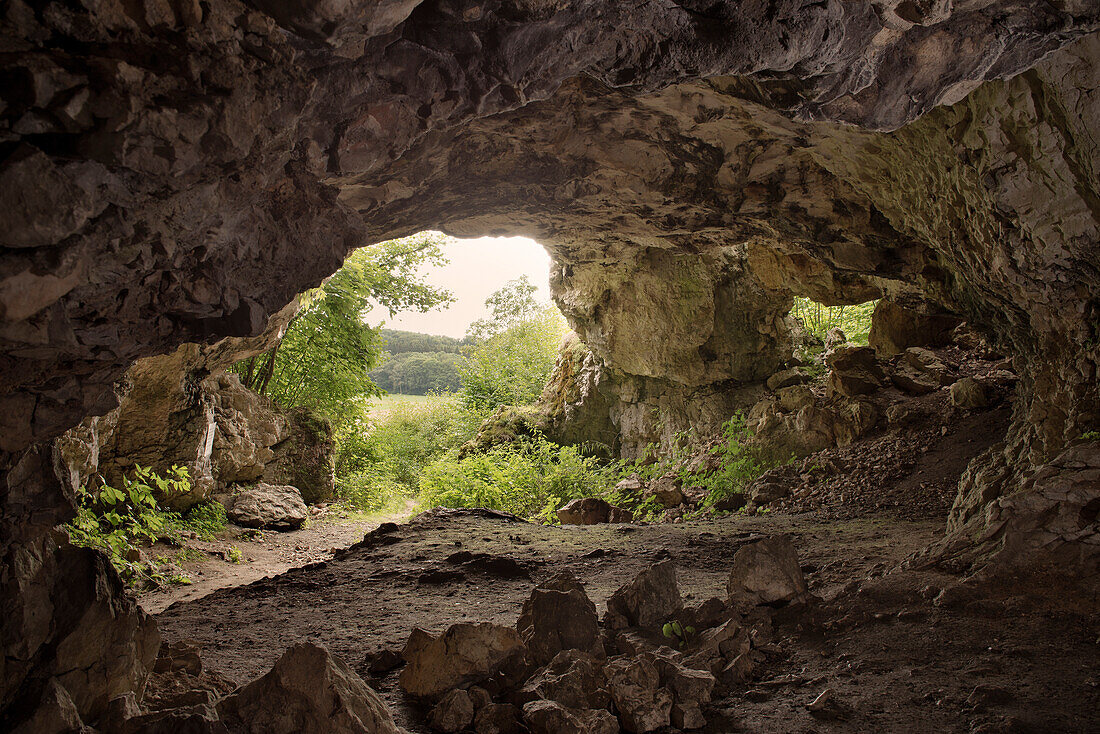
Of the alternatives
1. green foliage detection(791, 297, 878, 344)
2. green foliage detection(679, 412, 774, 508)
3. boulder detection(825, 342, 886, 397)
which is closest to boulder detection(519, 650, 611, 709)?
green foliage detection(679, 412, 774, 508)

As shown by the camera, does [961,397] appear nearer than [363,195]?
No

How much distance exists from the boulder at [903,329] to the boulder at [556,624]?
25.1 ft

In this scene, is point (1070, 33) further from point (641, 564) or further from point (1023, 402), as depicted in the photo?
point (641, 564)

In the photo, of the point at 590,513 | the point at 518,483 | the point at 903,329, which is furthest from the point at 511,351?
the point at 903,329

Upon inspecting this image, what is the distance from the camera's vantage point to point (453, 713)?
7.88 ft

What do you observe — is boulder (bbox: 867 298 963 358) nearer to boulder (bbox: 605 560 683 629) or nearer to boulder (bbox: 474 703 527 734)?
boulder (bbox: 605 560 683 629)

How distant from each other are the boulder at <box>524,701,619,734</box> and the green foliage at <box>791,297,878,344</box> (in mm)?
10157

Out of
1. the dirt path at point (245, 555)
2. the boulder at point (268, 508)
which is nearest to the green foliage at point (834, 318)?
the dirt path at point (245, 555)

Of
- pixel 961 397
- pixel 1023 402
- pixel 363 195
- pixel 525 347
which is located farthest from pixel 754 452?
pixel 525 347

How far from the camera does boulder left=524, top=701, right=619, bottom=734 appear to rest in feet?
7.10

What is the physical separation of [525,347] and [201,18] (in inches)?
602

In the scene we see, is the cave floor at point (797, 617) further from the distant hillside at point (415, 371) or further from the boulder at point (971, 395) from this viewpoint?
the distant hillside at point (415, 371)

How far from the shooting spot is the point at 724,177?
5016mm

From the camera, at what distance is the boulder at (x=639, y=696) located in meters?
2.28
